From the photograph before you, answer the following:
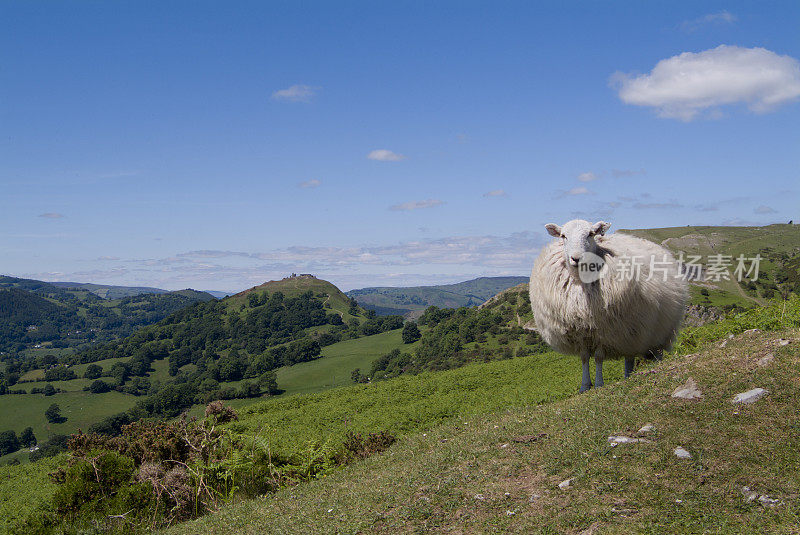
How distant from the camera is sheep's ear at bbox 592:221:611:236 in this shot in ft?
37.2

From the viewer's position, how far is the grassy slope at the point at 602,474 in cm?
577

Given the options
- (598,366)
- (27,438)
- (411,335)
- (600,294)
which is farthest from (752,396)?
(27,438)

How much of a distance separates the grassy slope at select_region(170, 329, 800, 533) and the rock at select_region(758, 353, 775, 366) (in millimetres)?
87

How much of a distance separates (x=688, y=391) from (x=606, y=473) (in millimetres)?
2747

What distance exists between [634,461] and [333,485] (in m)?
4.99

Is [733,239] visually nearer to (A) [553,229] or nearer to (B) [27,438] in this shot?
(A) [553,229]

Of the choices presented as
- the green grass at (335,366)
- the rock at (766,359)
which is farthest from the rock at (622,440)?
the green grass at (335,366)

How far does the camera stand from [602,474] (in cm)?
664

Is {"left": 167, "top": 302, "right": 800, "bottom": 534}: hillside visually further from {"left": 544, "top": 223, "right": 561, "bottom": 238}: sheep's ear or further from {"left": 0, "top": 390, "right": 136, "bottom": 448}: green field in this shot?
{"left": 0, "top": 390, "right": 136, "bottom": 448}: green field

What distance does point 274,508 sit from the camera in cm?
824

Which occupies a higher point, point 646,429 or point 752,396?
point 752,396

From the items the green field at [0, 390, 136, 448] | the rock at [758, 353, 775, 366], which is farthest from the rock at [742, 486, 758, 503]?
the green field at [0, 390, 136, 448]

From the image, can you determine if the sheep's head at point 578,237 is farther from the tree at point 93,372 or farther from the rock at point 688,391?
the tree at point 93,372

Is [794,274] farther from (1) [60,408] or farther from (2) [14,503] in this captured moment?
(1) [60,408]
